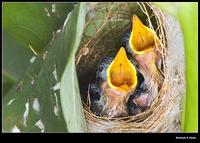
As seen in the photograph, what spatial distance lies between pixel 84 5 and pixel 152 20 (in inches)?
8.6

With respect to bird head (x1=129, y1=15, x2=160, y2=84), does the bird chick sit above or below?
below

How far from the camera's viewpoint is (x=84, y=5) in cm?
156

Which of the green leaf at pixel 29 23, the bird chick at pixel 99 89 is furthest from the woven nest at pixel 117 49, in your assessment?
the green leaf at pixel 29 23

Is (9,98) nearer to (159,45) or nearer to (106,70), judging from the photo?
(106,70)

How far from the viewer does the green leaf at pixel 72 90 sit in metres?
1.48

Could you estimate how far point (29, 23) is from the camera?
1.60m

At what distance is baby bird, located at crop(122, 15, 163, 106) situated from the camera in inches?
62.7

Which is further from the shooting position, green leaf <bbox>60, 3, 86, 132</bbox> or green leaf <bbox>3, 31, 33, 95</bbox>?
green leaf <bbox>3, 31, 33, 95</bbox>

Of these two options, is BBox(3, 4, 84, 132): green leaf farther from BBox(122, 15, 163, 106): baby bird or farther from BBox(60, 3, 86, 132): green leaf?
BBox(122, 15, 163, 106): baby bird

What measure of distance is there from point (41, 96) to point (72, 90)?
0.33ft

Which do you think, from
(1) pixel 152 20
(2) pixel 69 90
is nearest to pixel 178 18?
(1) pixel 152 20

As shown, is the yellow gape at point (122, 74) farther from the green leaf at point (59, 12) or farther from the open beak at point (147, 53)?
the green leaf at point (59, 12)

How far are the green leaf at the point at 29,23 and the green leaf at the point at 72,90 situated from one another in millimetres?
118

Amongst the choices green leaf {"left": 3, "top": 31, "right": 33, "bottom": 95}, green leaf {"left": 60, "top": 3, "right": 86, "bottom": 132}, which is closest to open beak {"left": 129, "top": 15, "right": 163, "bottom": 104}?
green leaf {"left": 60, "top": 3, "right": 86, "bottom": 132}
